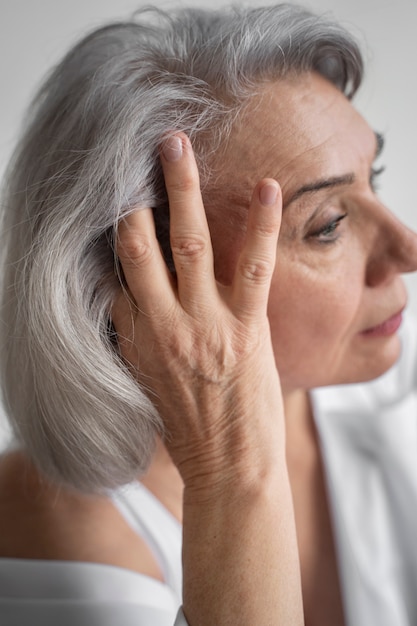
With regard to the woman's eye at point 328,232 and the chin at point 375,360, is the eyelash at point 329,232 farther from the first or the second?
the chin at point 375,360

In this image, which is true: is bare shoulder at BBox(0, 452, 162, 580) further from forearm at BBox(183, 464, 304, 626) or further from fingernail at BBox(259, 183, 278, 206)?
fingernail at BBox(259, 183, 278, 206)

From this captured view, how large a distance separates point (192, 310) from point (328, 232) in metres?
0.27

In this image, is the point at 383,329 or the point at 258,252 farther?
the point at 383,329

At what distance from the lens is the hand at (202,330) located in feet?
3.12

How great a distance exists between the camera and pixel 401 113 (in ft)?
6.11

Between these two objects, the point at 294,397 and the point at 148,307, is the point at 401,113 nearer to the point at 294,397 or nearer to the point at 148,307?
the point at 294,397

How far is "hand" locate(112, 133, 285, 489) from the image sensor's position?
950mm

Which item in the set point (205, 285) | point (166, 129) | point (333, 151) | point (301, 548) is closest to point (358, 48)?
point (333, 151)

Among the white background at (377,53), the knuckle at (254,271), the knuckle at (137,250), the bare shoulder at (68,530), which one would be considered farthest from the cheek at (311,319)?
the white background at (377,53)

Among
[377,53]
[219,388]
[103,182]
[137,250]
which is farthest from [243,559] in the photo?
[377,53]

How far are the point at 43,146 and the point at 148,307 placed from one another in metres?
0.37

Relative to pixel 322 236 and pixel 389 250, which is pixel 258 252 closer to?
pixel 322 236

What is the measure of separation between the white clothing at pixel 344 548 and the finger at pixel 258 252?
41 cm

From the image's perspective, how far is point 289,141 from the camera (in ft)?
3.31
